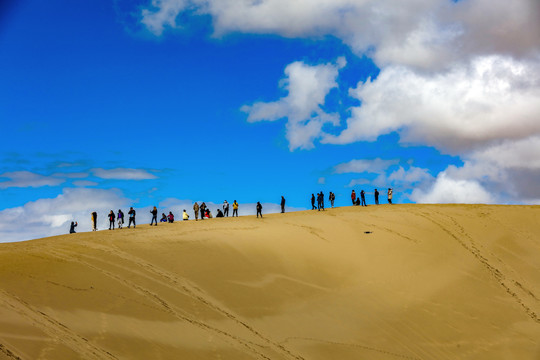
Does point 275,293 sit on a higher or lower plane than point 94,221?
lower

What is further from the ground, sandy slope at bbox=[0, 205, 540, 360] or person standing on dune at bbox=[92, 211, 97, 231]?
person standing on dune at bbox=[92, 211, 97, 231]

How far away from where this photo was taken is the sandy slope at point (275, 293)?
14734 mm

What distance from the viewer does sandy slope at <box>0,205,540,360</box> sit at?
14734 millimetres

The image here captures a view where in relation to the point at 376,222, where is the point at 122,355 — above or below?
below

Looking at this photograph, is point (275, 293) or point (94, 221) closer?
point (275, 293)

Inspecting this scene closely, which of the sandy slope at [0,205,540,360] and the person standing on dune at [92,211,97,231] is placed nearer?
the sandy slope at [0,205,540,360]

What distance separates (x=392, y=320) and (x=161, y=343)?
28.1ft

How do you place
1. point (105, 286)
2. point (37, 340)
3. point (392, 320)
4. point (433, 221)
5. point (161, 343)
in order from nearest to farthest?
point (37, 340)
point (161, 343)
point (105, 286)
point (392, 320)
point (433, 221)

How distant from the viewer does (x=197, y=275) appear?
19438 millimetres

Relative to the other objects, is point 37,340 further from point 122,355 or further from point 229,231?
point 229,231

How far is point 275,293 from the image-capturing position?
19.1 metres

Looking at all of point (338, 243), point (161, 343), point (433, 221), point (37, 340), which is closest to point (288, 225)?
point (338, 243)

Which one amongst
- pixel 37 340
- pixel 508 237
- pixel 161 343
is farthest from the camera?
pixel 508 237

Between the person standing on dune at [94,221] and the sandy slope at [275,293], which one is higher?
the person standing on dune at [94,221]
